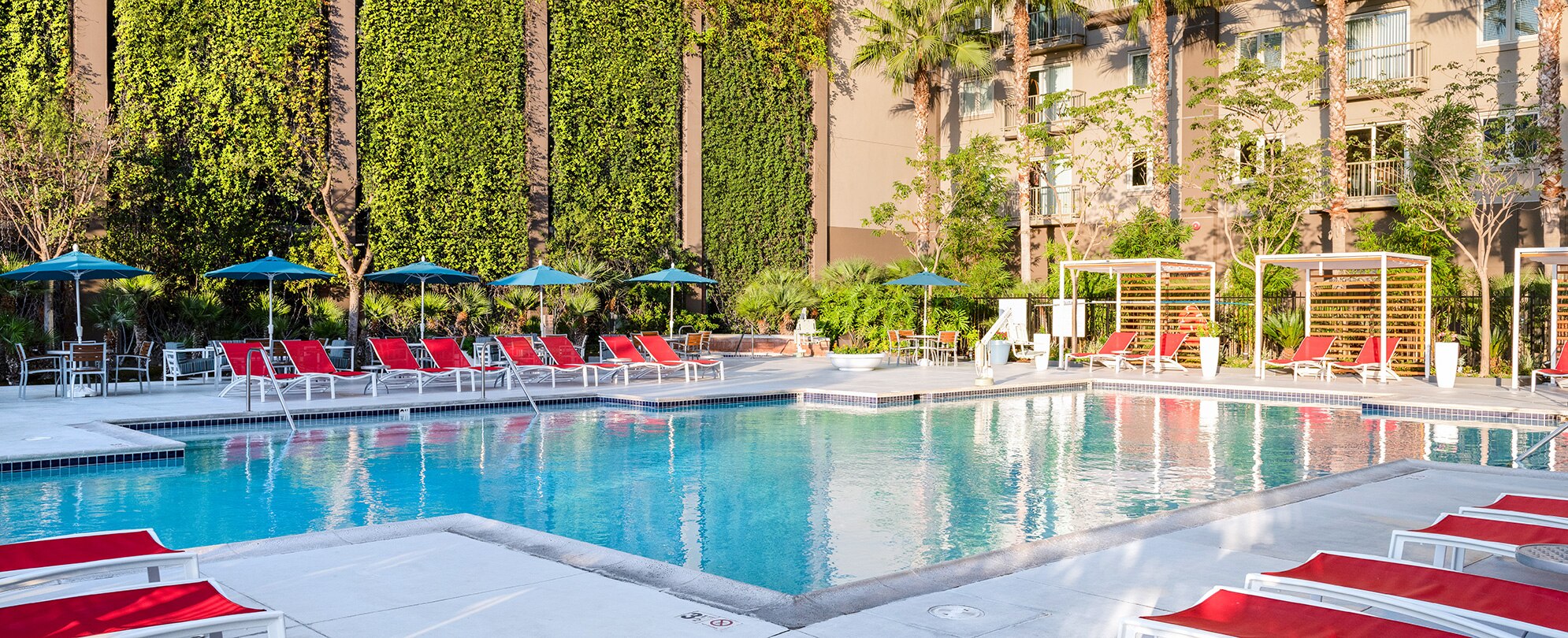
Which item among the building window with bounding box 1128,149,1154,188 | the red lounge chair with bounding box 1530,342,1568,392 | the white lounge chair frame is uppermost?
the building window with bounding box 1128,149,1154,188

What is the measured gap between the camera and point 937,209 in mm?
25703

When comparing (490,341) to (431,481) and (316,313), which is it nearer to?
(316,313)

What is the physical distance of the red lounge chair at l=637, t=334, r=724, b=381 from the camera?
15531 millimetres

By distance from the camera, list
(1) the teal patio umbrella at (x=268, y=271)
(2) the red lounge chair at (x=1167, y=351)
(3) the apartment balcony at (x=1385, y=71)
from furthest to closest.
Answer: (3) the apartment balcony at (x=1385, y=71), (2) the red lounge chair at (x=1167, y=351), (1) the teal patio umbrella at (x=268, y=271)

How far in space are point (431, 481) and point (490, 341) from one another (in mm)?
9795

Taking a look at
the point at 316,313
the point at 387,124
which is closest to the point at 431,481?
the point at 316,313

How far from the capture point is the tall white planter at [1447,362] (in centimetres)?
1420

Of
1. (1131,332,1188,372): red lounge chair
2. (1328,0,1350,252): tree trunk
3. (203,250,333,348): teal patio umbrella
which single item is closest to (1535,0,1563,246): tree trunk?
(1328,0,1350,252): tree trunk

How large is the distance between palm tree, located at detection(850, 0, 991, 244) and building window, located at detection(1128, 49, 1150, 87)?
330cm

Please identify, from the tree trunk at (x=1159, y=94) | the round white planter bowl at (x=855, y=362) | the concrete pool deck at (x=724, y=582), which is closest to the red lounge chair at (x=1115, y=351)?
the round white planter bowl at (x=855, y=362)

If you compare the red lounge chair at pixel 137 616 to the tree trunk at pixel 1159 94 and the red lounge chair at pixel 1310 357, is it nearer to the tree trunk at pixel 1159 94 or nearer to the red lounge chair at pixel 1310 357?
the red lounge chair at pixel 1310 357

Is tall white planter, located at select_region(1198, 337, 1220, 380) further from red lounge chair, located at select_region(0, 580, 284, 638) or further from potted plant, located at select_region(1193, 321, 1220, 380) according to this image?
red lounge chair, located at select_region(0, 580, 284, 638)

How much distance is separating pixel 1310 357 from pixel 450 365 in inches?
476

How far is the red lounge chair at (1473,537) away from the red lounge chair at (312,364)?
36.5 feet
